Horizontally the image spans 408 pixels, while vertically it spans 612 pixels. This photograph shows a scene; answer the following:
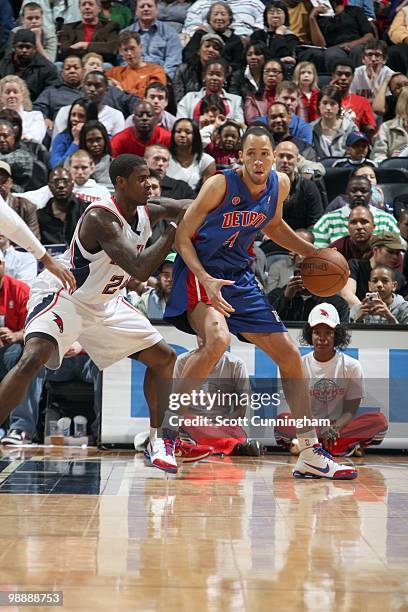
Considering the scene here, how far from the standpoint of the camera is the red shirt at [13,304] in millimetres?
7469

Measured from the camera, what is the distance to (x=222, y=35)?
11.8 m

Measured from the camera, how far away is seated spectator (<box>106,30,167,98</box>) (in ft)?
36.5

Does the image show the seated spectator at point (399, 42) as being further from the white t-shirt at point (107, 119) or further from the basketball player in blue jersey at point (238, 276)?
the basketball player in blue jersey at point (238, 276)

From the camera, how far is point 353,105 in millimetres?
10992

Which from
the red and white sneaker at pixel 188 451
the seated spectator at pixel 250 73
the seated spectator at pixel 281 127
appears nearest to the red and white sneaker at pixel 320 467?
the red and white sneaker at pixel 188 451

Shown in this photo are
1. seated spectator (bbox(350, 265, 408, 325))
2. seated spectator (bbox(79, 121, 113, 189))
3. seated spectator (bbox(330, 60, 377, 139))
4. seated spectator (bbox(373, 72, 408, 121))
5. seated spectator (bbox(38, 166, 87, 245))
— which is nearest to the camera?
seated spectator (bbox(350, 265, 408, 325))

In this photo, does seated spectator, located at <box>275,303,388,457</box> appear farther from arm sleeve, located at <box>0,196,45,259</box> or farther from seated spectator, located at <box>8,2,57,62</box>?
seated spectator, located at <box>8,2,57,62</box>

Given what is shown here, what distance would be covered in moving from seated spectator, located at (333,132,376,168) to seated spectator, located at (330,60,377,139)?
2.91 feet

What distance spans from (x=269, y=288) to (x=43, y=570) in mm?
5087

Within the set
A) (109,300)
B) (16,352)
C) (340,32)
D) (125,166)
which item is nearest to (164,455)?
(109,300)

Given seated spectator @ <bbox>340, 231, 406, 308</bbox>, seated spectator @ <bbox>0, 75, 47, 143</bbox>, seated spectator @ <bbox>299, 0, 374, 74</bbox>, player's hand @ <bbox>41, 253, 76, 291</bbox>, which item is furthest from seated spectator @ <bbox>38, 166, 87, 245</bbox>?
seated spectator @ <bbox>299, 0, 374, 74</bbox>

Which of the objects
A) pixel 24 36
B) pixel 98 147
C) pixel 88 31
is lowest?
pixel 98 147

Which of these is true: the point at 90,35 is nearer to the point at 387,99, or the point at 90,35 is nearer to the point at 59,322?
the point at 387,99

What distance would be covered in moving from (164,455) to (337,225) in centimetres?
358
